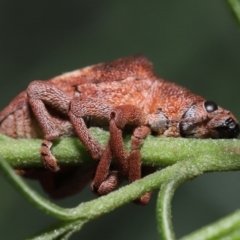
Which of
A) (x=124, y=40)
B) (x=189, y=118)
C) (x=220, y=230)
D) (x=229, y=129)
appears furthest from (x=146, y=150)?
(x=124, y=40)

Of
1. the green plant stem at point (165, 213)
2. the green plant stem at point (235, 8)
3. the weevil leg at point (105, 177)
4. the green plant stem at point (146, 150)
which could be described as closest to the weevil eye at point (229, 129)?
the green plant stem at point (146, 150)

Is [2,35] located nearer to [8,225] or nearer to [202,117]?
[8,225]

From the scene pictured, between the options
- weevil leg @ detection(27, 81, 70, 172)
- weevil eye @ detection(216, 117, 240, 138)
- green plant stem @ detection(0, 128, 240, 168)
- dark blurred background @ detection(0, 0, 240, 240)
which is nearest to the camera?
green plant stem @ detection(0, 128, 240, 168)

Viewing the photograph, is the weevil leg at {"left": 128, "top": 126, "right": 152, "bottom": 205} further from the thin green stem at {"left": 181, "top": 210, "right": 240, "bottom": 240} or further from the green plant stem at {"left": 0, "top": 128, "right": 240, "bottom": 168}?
the thin green stem at {"left": 181, "top": 210, "right": 240, "bottom": 240}

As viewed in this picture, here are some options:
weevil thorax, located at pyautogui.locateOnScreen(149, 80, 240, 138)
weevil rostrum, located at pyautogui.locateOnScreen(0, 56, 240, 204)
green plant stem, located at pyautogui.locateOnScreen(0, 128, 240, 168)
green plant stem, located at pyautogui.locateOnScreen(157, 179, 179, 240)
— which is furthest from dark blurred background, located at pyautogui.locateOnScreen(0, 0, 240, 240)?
green plant stem, located at pyautogui.locateOnScreen(157, 179, 179, 240)

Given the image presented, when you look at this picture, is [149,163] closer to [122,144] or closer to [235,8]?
[122,144]

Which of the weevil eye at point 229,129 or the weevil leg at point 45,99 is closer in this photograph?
the weevil eye at point 229,129

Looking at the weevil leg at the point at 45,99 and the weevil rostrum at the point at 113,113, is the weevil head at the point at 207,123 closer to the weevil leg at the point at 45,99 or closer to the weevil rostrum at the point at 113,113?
the weevil rostrum at the point at 113,113

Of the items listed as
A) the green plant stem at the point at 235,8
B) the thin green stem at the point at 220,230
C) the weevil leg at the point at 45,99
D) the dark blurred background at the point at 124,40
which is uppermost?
the dark blurred background at the point at 124,40
